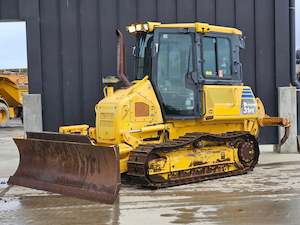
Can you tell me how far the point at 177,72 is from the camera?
916cm

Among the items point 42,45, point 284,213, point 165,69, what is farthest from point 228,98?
point 42,45

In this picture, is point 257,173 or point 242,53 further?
point 242,53

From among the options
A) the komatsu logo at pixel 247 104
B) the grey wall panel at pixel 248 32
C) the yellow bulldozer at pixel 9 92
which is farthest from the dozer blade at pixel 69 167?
the yellow bulldozer at pixel 9 92

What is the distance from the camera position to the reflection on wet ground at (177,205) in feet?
21.5

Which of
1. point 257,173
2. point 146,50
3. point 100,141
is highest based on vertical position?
point 146,50

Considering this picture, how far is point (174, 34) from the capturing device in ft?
30.2

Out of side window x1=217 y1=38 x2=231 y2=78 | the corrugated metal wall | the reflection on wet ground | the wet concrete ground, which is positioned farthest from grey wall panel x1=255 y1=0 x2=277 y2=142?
the reflection on wet ground

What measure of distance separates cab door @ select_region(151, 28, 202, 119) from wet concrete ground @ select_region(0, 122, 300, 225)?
4.44 ft

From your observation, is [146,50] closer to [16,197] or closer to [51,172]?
[51,172]

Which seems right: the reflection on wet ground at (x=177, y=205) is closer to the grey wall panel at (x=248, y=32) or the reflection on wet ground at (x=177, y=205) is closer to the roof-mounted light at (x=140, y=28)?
the roof-mounted light at (x=140, y=28)

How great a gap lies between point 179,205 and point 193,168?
1667 mm

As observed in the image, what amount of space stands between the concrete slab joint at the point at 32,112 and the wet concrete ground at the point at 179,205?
332cm

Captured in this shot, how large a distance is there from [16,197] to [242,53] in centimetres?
700

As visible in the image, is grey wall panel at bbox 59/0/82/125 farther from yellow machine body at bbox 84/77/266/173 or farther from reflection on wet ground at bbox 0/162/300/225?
reflection on wet ground at bbox 0/162/300/225
